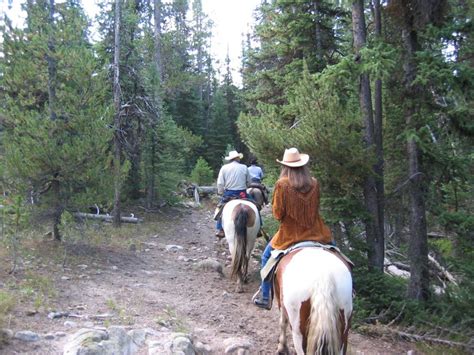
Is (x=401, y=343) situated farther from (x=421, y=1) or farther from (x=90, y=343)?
(x=421, y=1)

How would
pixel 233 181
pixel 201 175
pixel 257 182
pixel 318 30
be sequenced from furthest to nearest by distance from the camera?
1. pixel 201 175
2. pixel 318 30
3. pixel 257 182
4. pixel 233 181

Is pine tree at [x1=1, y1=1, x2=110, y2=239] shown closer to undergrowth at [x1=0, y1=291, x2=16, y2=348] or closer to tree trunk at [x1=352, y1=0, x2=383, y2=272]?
undergrowth at [x1=0, y1=291, x2=16, y2=348]

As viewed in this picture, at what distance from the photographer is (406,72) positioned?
8047 mm

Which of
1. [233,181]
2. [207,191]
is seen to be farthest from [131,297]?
[207,191]

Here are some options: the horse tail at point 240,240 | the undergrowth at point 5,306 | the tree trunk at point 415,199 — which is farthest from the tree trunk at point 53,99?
the tree trunk at point 415,199

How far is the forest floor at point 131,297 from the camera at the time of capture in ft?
17.4

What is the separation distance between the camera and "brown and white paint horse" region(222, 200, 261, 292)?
7928 millimetres

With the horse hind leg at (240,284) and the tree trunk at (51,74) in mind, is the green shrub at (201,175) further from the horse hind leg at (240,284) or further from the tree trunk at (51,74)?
the horse hind leg at (240,284)

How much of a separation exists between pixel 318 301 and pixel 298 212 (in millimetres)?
1366

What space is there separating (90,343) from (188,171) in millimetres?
28398

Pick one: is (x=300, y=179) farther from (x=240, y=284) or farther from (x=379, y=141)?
(x=379, y=141)

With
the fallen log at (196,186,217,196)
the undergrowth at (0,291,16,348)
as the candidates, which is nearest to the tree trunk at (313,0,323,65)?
the undergrowth at (0,291,16,348)

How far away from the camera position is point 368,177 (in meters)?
8.16

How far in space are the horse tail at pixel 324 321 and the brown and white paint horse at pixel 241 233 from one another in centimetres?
412
